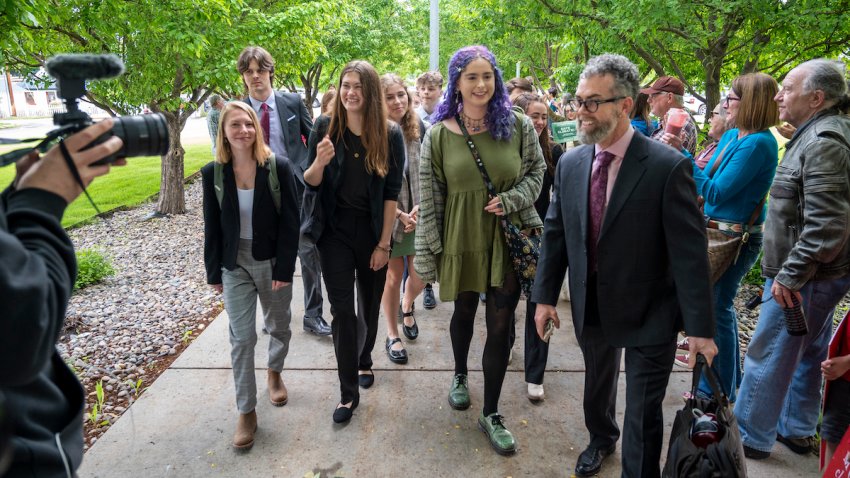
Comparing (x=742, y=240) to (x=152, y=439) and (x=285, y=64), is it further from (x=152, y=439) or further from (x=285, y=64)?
(x=285, y=64)

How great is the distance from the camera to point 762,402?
119 inches

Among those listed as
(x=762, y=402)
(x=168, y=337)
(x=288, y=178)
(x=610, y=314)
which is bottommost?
(x=168, y=337)

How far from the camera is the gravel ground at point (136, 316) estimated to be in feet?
13.9

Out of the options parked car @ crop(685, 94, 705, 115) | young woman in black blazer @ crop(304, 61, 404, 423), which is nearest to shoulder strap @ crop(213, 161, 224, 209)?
young woman in black blazer @ crop(304, 61, 404, 423)

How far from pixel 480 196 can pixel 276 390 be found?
1.87 metres

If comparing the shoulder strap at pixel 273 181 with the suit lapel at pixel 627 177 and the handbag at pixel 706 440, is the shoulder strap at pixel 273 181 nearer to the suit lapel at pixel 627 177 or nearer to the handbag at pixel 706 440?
the suit lapel at pixel 627 177

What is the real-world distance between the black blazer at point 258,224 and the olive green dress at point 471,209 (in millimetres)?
904

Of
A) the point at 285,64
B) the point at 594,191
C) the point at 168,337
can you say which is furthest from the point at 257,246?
the point at 285,64

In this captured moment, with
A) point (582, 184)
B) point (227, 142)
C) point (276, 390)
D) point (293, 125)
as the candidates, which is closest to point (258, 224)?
point (227, 142)

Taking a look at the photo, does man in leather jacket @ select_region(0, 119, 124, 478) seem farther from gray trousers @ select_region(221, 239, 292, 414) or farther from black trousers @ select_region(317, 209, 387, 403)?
black trousers @ select_region(317, 209, 387, 403)

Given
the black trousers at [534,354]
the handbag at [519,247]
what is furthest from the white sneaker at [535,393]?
the handbag at [519,247]

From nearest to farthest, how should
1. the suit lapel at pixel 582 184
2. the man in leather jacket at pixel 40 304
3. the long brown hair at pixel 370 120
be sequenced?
the man in leather jacket at pixel 40 304 < the suit lapel at pixel 582 184 < the long brown hair at pixel 370 120

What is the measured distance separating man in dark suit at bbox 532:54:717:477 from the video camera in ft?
5.83

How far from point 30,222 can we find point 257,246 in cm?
209
